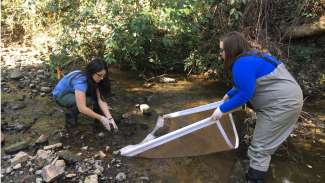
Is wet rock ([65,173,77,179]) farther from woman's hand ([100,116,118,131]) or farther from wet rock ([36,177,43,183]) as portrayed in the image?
woman's hand ([100,116,118,131])

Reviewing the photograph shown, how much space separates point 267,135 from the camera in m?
3.38

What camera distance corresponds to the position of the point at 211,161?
3.92 meters

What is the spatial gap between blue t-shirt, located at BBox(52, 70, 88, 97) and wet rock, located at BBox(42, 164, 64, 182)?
0.79 m

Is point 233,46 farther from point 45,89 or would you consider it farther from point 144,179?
point 45,89

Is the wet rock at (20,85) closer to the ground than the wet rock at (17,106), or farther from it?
farther from it

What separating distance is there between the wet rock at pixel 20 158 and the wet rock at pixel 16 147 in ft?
0.32

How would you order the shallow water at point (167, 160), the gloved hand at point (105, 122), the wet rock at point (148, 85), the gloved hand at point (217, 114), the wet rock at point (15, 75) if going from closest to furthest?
the gloved hand at point (217, 114) → the shallow water at point (167, 160) → the gloved hand at point (105, 122) → the wet rock at point (15, 75) → the wet rock at point (148, 85)

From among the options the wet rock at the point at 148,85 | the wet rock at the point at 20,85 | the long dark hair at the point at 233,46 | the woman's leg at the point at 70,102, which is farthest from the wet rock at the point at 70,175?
the wet rock at the point at 148,85

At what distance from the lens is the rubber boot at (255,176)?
11.4 ft

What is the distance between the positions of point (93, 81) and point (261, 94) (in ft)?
5.24

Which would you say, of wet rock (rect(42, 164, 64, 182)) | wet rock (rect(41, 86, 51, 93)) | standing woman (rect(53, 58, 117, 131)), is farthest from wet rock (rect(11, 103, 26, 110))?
wet rock (rect(42, 164, 64, 182))

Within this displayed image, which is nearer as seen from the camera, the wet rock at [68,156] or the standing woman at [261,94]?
A: the standing woman at [261,94]

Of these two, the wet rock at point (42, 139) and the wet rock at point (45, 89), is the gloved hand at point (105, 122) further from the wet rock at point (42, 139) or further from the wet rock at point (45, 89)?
Answer: the wet rock at point (45, 89)

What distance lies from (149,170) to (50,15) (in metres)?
3.81
